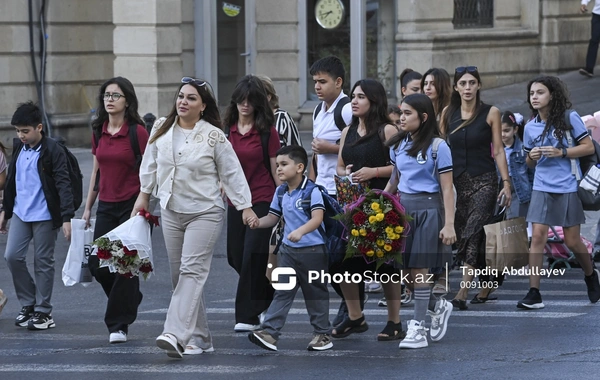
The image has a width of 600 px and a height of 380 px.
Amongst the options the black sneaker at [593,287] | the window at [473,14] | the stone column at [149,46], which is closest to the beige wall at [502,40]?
the window at [473,14]

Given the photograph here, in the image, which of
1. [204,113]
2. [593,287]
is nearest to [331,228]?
[204,113]

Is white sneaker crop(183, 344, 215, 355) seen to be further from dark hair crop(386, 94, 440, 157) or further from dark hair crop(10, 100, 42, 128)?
dark hair crop(10, 100, 42, 128)

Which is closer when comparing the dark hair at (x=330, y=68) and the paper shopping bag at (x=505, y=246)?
the dark hair at (x=330, y=68)

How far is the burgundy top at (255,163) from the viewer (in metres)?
9.12

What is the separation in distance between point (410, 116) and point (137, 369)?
246 cm

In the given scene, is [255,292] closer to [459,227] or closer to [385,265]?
[385,265]

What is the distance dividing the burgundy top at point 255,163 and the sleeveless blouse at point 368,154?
0.53 m

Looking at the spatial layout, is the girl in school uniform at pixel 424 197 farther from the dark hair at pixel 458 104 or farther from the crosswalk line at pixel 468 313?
the dark hair at pixel 458 104

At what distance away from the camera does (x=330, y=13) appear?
21.8 metres

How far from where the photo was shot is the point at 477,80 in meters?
9.87

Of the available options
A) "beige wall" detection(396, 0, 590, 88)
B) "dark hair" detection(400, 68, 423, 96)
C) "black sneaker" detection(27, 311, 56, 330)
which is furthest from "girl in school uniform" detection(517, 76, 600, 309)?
"beige wall" detection(396, 0, 590, 88)

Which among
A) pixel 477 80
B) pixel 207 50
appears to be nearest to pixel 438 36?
pixel 207 50

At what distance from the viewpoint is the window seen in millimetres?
22109

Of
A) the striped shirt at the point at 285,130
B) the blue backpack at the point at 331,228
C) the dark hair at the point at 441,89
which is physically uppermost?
the dark hair at the point at 441,89
